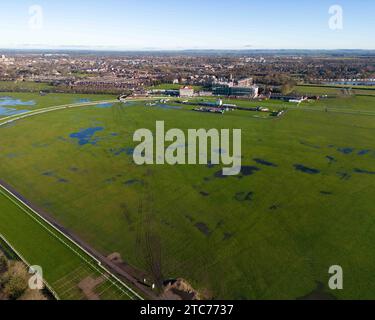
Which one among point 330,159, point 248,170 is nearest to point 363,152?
point 330,159

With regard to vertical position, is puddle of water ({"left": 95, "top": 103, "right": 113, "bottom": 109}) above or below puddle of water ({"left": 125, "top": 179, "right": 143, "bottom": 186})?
above

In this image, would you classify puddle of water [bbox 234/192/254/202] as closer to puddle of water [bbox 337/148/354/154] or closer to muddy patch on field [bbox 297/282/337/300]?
muddy patch on field [bbox 297/282/337/300]

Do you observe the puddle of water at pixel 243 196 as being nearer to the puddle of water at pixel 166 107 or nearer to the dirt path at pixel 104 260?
the dirt path at pixel 104 260

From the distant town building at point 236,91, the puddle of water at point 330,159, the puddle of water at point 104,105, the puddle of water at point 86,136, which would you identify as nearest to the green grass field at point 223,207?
the puddle of water at point 330,159

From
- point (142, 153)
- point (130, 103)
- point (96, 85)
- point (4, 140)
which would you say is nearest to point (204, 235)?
point (142, 153)

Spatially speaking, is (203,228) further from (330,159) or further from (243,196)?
(330,159)

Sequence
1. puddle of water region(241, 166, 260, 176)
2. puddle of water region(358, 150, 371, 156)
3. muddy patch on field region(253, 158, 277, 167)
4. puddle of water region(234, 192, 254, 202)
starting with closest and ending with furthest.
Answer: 1. puddle of water region(234, 192, 254, 202)
2. puddle of water region(241, 166, 260, 176)
3. muddy patch on field region(253, 158, 277, 167)
4. puddle of water region(358, 150, 371, 156)

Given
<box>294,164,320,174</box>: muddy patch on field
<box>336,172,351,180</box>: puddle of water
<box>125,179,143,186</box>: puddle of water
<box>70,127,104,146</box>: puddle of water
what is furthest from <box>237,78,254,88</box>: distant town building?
<box>125,179,143,186</box>: puddle of water
